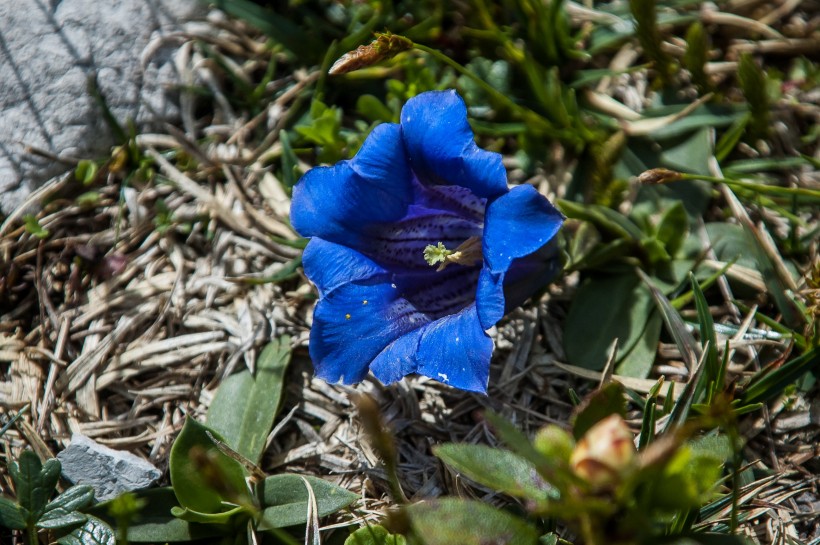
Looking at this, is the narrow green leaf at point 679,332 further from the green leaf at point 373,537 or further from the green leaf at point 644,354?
the green leaf at point 373,537

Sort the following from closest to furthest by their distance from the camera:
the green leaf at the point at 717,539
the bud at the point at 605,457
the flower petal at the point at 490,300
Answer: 1. the bud at the point at 605,457
2. the green leaf at the point at 717,539
3. the flower petal at the point at 490,300

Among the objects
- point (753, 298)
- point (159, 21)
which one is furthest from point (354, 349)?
point (159, 21)

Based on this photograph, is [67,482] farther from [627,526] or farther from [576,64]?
[576,64]

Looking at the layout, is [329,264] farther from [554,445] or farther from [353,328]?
[554,445]

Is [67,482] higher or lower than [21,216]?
lower

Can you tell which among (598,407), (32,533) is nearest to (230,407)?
(32,533)

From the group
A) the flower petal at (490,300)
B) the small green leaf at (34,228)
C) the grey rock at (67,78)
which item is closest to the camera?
the flower petal at (490,300)

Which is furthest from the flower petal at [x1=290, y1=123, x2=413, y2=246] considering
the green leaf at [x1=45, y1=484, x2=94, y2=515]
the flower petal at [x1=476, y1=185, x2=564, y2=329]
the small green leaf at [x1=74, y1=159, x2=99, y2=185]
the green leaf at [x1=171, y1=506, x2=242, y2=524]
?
the small green leaf at [x1=74, y1=159, x2=99, y2=185]

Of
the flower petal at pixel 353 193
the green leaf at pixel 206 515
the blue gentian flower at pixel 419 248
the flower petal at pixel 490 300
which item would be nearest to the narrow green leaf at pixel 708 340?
the blue gentian flower at pixel 419 248
